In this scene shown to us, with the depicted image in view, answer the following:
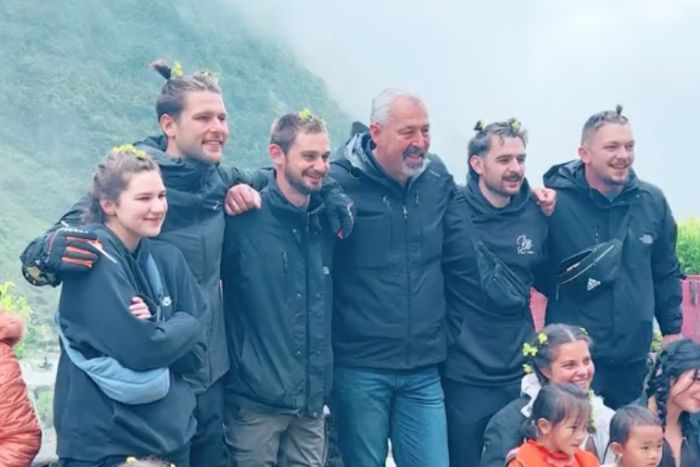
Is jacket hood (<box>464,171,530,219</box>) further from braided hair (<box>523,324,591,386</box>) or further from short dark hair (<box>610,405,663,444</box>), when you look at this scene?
short dark hair (<box>610,405,663,444</box>)

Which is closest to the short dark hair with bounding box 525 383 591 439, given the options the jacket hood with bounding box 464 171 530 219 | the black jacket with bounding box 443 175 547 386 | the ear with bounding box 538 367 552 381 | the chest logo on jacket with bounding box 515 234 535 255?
the ear with bounding box 538 367 552 381

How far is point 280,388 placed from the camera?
13.0ft

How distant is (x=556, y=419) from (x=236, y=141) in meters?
24.8

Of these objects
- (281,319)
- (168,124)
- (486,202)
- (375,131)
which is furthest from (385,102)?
(281,319)

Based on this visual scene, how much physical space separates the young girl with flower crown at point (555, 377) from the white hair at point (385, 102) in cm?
119

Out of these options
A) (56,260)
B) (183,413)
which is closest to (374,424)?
(183,413)

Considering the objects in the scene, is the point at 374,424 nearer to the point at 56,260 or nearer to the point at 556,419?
the point at 556,419

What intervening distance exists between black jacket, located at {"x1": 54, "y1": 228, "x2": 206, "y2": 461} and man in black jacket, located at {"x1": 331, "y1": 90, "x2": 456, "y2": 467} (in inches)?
43.5

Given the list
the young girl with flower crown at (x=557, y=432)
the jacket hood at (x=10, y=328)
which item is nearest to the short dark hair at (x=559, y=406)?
the young girl with flower crown at (x=557, y=432)

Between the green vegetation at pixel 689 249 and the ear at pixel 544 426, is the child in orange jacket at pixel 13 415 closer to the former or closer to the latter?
the ear at pixel 544 426

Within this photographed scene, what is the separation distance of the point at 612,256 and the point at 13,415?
2.75m

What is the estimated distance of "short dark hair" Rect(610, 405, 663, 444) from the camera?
395 centimetres

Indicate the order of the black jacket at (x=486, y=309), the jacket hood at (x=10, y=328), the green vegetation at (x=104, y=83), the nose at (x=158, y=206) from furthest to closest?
the green vegetation at (x=104, y=83) → the black jacket at (x=486, y=309) → the jacket hood at (x=10, y=328) → the nose at (x=158, y=206)

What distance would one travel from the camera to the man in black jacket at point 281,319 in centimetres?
399
